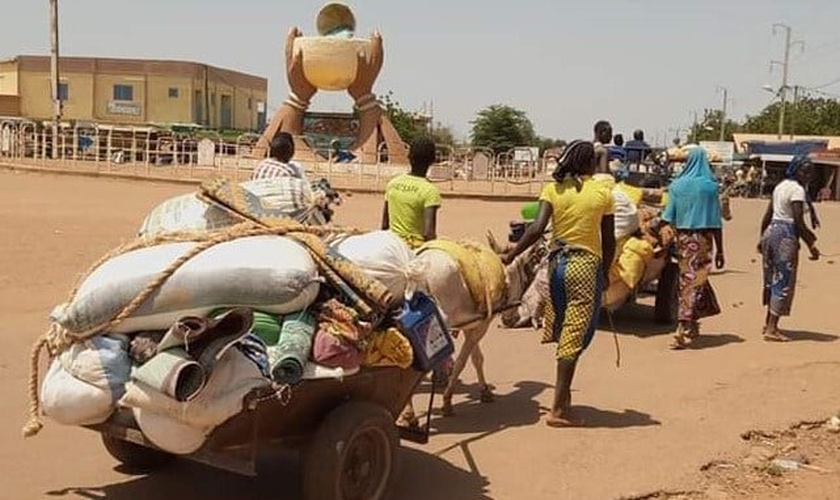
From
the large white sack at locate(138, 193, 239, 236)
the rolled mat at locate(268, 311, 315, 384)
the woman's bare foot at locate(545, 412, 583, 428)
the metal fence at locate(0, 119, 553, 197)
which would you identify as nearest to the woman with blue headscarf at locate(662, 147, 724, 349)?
the woman's bare foot at locate(545, 412, 583, 428)

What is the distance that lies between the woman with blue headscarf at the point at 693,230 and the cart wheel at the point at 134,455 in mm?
5431

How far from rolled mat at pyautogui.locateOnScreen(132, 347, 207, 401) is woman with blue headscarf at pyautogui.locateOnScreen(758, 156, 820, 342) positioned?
6.98 metres

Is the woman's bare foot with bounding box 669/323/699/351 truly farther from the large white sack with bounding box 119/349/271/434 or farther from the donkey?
the large white sack with bounding box 119/349/271/434

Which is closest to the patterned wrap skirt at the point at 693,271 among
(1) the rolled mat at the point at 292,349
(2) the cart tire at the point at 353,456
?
(2) the cart tire at the point at 353,456

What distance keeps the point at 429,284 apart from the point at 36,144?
123ft

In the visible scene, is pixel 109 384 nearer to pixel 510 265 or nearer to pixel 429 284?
pixel 429 284

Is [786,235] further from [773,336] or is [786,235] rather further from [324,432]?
[324,432]

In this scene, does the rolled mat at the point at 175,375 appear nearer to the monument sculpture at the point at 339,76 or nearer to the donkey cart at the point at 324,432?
the donkey cart at the point at 324,432

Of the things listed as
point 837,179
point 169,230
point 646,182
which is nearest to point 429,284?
point 169,230

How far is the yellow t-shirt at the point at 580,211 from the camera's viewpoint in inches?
248

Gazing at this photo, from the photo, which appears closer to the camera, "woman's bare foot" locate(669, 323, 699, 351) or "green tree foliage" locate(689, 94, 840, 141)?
"woman's bare foot" locate(669, 323, 699, 351)

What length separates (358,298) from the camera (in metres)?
4.50

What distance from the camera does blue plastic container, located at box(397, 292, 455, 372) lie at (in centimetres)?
477

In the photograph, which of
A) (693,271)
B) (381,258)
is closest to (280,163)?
(381,258)
